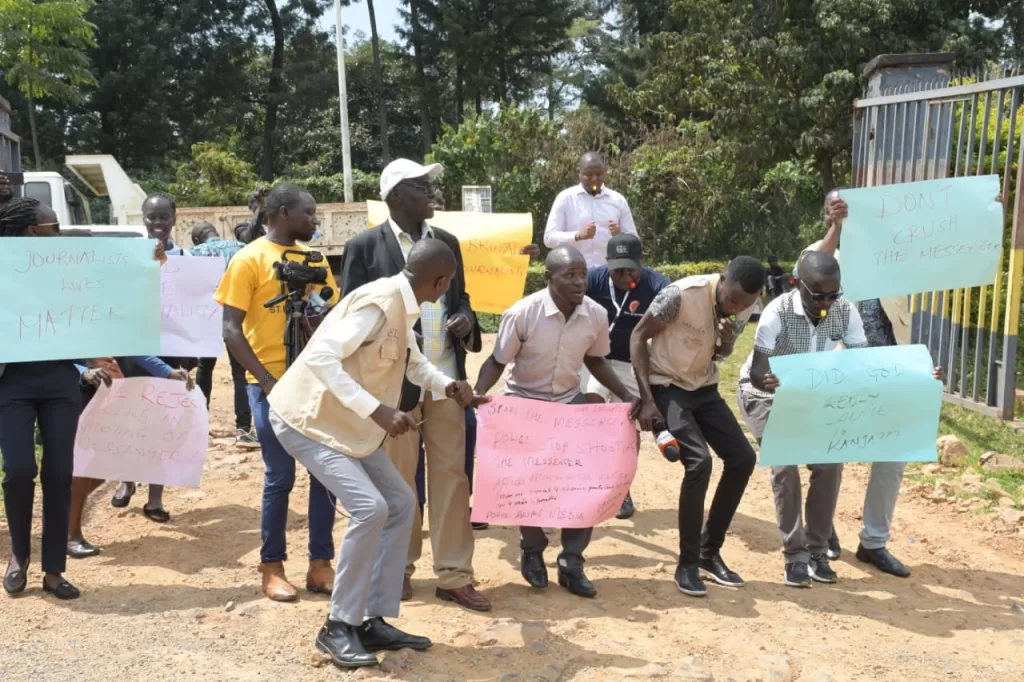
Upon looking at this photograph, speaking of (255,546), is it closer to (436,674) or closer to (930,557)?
(436,674)

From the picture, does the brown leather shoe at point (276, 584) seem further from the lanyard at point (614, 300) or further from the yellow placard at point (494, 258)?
the lanyard at point (614, 300)

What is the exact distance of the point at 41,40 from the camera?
22.9m

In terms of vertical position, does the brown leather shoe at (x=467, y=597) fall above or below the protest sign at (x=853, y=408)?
below

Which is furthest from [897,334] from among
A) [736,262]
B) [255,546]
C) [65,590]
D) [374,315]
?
[65,590]

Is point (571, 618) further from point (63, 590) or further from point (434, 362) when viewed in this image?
point (63, 590)

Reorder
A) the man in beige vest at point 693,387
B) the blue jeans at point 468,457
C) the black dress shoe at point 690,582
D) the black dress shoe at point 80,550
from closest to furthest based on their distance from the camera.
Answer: the man in beige vest at point 693,387, the black dress shoe at point 690,582, the blue jeans at point 468,457, the black dress shoe at point 80,550

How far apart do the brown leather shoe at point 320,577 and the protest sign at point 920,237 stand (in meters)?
3.10

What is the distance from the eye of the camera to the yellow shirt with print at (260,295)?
4.83 metres

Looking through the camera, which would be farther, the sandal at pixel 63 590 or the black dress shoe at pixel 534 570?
the black dress shoe at pixel 534 570

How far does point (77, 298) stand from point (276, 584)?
1.77m

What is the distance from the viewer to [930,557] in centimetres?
601

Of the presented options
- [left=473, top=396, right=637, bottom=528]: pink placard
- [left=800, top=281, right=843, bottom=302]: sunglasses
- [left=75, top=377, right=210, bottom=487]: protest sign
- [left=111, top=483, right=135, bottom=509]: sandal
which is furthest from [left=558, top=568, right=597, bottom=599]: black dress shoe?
[left=111, top=483, right=135, bottom=509]: sandal

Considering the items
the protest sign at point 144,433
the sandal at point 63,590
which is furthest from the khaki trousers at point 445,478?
the sandal at point 63,590

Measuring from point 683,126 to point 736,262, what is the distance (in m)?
19.5
